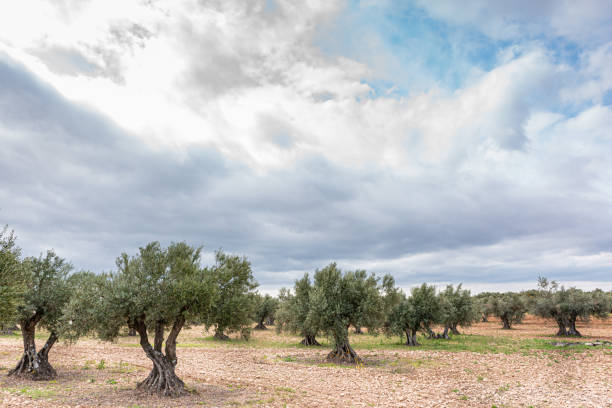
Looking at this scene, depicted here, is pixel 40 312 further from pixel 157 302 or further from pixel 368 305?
pixel 368 305

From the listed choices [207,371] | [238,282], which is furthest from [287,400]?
[207,371]

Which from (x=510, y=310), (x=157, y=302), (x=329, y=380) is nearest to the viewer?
(x=157, y=302)

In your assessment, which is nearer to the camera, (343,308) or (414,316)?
(343,308)

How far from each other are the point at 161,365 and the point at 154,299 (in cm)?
440

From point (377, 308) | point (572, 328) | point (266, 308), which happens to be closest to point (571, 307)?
point (572, 328)

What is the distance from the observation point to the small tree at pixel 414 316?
155ft

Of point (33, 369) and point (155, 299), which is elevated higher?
point (155, 299)

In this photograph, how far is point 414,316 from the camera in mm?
47812

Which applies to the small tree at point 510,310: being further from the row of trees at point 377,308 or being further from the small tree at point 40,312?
the small tree at point 40,312

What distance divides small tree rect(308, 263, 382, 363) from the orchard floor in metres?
2.68

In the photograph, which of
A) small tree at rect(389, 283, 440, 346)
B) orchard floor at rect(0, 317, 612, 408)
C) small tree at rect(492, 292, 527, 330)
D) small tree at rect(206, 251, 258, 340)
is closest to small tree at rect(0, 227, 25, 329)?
orchard floor at rect(0, 317, 612, 408)

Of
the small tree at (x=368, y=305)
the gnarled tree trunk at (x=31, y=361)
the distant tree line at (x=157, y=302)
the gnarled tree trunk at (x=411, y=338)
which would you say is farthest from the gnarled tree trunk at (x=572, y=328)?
the gnarled tree trunk at (x=31, y=361)

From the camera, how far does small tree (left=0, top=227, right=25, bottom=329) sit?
17.3 meters

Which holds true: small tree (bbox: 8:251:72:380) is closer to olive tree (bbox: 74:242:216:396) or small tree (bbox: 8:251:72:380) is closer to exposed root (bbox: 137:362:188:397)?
olive tree (bbox: 74:242:216:396)
